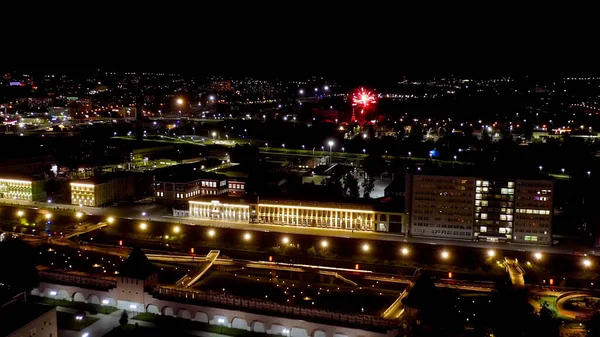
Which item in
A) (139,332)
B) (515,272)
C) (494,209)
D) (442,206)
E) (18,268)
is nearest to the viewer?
(139,332)

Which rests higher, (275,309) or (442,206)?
(442,206)

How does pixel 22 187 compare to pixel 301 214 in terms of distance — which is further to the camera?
pixel 22 187

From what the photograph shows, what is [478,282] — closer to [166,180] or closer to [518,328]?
[518,328]

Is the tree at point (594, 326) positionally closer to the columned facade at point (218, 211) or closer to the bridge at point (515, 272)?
the bridge at point (515, 272)

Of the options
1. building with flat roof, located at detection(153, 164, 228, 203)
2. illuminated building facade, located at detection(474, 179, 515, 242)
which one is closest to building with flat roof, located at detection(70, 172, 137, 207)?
building with flat roof, located at detection(153, 164, 228, 203)

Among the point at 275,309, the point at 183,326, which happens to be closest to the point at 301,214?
the point at 275,309

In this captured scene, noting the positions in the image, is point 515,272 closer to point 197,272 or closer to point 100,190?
point 197,272

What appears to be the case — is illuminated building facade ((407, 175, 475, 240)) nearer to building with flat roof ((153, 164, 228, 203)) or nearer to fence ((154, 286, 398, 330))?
fence ((154, 286, 398, 330))

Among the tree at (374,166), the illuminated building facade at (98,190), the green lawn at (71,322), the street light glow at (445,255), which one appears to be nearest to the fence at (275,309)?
the green lawn at (71,322)
